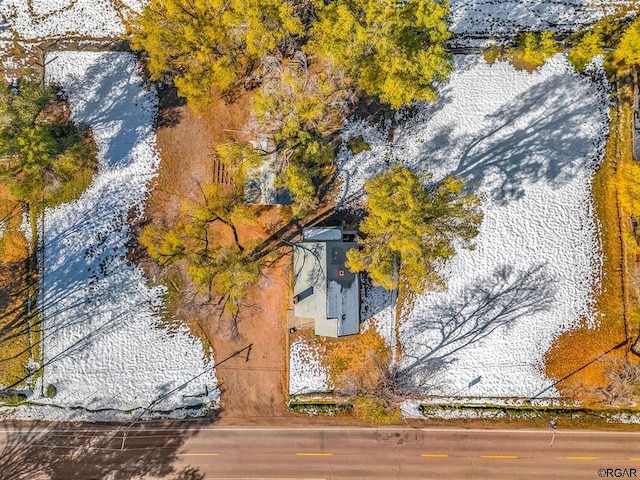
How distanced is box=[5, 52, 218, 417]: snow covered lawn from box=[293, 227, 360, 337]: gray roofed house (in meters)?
6.80

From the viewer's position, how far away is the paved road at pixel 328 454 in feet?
82.1

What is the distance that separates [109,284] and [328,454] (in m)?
15.7

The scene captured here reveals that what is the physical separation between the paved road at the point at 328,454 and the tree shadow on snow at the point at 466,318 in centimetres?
394

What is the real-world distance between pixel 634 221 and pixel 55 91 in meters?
33.7

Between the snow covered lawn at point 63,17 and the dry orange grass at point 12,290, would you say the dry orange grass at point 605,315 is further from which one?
the dry orange grass at point 12,290

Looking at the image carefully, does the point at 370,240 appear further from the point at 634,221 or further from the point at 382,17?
the point at 634,221

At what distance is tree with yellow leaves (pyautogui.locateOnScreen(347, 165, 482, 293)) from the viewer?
20.8 meters

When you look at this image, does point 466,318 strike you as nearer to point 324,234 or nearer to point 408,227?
point 408,227

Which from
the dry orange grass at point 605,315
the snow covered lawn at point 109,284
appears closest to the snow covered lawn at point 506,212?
the dry orange grass at point 605,315

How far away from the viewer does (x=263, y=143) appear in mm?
24094

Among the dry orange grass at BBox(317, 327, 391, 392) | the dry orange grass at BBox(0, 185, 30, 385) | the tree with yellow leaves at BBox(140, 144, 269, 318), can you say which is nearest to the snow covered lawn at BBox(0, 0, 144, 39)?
the dry orange grass at BBox(0, 185, 30, 385)

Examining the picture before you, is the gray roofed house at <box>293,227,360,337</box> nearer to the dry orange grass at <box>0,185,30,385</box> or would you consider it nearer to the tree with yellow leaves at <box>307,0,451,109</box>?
the tree with yellow leaves at <box>307,0,451,109</box>

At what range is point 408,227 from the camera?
20719 millimetres

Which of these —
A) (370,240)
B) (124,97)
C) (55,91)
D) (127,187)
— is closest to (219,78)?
(124,97)
